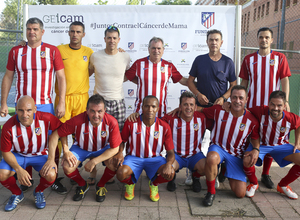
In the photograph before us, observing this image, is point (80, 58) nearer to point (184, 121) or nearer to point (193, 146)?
point (184, 121)

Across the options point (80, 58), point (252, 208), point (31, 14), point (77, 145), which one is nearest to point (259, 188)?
point (252, 208)

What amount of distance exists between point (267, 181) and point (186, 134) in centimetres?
131

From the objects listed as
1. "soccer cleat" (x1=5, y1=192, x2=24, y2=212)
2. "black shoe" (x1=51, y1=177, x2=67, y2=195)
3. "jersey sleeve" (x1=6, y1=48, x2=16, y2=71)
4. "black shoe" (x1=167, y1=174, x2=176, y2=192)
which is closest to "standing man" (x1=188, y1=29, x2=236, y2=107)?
"black shoe" (x1=167, y1=174, x2=176, y2=192)

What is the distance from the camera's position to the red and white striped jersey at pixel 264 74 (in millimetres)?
3686

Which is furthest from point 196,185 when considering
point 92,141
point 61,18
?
point 61,18

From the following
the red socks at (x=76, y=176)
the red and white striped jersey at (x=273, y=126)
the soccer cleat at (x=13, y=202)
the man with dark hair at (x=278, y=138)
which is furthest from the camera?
the red and white striped jersey at (x=273, y=126)

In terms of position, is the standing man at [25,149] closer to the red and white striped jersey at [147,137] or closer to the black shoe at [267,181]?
the red and white striped jersey at [147,137]

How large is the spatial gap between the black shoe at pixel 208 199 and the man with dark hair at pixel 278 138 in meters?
0.51

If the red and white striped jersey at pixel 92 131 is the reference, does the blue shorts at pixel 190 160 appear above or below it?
below

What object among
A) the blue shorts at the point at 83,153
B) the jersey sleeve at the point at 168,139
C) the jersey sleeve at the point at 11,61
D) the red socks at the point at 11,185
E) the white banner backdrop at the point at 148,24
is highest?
the white banner backdrop at the point at 148,24

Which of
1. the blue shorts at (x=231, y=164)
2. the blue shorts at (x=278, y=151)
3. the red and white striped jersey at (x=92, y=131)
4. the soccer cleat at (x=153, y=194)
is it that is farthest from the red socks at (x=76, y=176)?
the blue shorts at (x=278, y=151)

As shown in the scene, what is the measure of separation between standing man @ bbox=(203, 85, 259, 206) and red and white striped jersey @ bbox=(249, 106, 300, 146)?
0.12 meters

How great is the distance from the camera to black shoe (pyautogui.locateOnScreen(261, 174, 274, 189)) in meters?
3.57

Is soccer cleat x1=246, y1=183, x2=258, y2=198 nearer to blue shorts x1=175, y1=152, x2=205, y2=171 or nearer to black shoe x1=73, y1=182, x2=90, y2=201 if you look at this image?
blue shorts x1=175, y1=152, x2=205, y2=171
